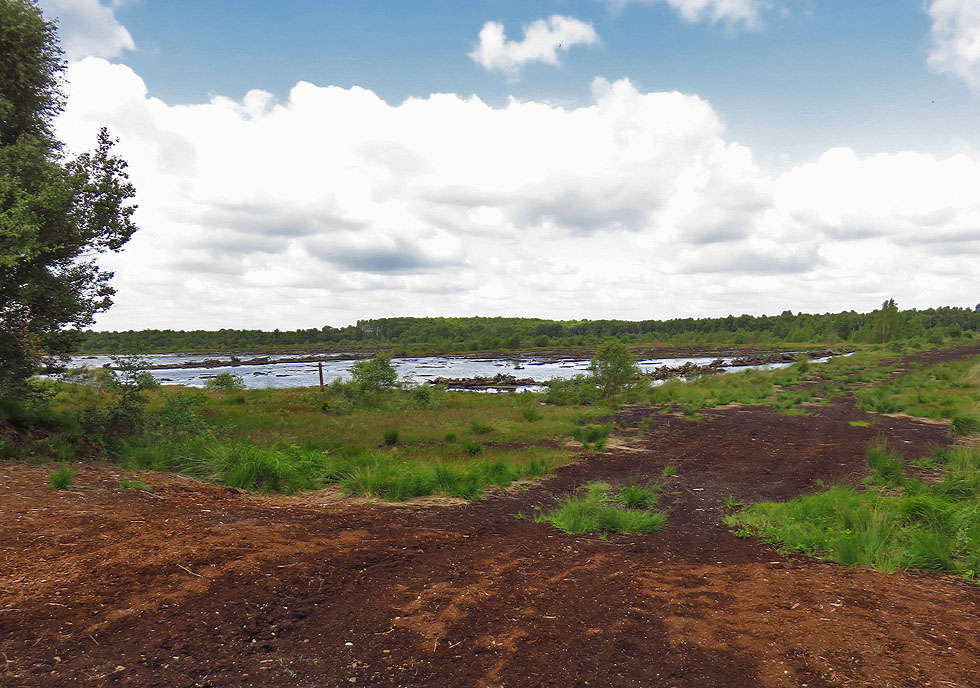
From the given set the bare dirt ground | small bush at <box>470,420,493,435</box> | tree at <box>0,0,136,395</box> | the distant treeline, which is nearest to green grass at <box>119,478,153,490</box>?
the bare dirt ground

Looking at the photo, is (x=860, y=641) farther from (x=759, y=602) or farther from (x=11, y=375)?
(x=11, y=375)

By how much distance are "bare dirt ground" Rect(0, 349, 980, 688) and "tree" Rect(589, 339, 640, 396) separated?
23732mm

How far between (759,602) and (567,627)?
1824mm

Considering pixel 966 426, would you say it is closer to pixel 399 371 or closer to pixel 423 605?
pixel 423 605

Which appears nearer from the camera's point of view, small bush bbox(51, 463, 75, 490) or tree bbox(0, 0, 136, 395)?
small bush bbox(51, 463, 75, 490)

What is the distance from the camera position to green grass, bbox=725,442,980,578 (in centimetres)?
549

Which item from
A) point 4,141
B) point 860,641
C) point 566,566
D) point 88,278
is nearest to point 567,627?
point 566,566

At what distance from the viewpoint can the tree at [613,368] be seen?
3066 centimetres

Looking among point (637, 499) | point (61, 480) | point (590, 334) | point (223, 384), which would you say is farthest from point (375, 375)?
point (590, 334)

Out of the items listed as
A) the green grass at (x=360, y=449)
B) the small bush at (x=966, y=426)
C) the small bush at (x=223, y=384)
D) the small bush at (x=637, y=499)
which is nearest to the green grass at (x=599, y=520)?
the small bush at (x=637, y=499)

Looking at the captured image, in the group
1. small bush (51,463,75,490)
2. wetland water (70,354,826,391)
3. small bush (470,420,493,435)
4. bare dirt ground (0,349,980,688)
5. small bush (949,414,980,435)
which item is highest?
small bush (51,463,75,490)

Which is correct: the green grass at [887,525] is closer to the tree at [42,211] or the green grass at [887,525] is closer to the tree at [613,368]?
the tree at [42,211]

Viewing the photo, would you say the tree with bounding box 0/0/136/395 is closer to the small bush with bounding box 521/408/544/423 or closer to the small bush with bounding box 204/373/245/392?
the small bush with bounding box 521/408/544/423

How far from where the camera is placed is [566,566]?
18.3ft
